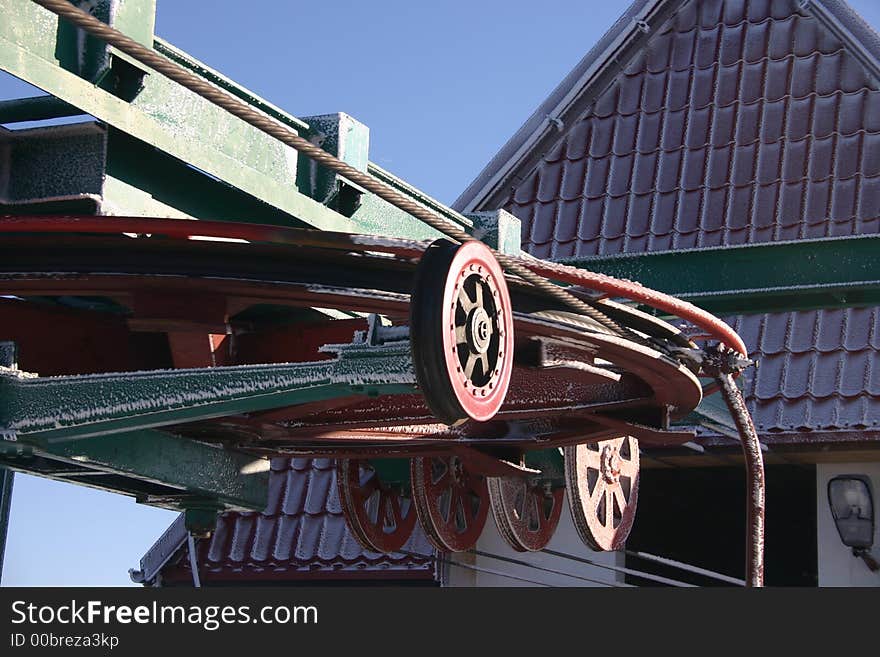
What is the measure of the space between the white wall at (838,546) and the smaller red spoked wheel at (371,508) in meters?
3.13

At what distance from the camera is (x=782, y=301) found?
26.0ft

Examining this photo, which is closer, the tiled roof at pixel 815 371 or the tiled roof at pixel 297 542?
the tiled roof at pixel 815 371

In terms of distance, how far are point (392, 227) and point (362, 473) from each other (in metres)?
3.66

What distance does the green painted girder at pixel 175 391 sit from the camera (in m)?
5.89

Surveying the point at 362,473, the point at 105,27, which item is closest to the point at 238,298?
the point at 105,27

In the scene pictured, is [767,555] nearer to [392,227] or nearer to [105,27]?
[392,227]

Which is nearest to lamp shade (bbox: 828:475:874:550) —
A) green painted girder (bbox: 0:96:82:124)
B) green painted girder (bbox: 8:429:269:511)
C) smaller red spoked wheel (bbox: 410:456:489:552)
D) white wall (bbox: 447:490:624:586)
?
white wall (bbox: 447:490:624:586)

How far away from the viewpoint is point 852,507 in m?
10.4

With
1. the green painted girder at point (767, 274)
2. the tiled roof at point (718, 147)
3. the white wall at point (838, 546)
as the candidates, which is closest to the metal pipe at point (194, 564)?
the tiled roof at point (718, 147)

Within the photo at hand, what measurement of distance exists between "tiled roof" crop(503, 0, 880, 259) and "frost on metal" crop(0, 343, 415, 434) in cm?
671

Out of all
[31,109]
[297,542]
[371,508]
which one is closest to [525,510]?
[371,508]

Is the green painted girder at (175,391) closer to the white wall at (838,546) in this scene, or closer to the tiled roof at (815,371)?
the tiled roof at (815,371)

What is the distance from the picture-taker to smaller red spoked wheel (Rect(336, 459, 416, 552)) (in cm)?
966

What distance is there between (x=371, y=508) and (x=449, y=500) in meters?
0.73
